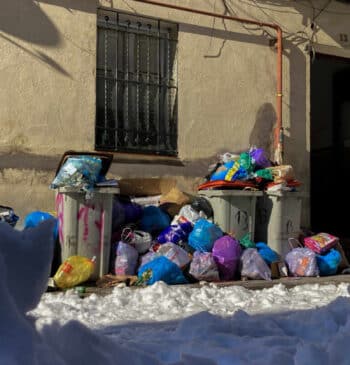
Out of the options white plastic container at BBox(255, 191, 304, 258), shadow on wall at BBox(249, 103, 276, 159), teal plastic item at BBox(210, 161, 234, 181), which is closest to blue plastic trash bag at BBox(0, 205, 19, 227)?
teal plastic item at BBox(210, 161, 234, 181)

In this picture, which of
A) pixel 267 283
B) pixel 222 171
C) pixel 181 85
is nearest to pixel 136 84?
pixel 181 85

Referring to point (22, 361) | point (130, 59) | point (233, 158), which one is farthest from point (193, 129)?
point (22, 361)

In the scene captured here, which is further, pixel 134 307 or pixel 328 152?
pixel 328 152

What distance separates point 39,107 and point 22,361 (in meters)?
5.29

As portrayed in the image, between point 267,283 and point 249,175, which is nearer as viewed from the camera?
point 267,283

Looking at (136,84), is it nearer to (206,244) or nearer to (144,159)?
(144,159)

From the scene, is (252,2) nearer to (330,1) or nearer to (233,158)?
(330,1)

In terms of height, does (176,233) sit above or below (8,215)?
below

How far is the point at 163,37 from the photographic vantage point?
7473mm

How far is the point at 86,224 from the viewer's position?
18.7 ft

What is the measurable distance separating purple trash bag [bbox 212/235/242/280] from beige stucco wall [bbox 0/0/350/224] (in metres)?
1.43

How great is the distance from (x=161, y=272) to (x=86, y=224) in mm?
923

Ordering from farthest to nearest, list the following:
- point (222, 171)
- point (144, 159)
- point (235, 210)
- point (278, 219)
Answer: point (144, 159) < point (222, 171) < point (278, 219) < point (235, 210)

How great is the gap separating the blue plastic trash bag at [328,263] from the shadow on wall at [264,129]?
182cm
